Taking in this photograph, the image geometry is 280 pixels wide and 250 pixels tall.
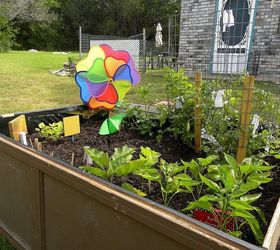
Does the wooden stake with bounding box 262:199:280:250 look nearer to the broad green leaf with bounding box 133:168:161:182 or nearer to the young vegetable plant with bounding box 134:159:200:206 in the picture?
the young vegetable plant with bounding box 134:159:200:206

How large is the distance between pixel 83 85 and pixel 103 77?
0.12m

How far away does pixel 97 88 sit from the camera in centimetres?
Answer: 176

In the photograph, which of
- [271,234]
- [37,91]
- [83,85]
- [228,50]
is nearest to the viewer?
[271,234]

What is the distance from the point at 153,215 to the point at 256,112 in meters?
1.33

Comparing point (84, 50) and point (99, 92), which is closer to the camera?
point (99, 92)

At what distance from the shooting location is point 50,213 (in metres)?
1.35

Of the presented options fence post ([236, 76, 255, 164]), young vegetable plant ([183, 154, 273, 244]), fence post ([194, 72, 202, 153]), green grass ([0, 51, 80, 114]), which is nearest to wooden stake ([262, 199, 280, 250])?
young vegetable plant ([183, 154, 273, 244])

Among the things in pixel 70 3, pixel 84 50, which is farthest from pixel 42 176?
pixel 70 3

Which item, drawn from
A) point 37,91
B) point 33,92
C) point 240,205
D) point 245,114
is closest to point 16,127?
point 245,114

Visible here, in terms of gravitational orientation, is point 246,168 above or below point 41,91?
above

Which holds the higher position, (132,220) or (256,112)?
(256,112)

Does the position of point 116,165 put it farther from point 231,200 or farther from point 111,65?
point 111,65

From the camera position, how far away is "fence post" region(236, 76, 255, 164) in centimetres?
154

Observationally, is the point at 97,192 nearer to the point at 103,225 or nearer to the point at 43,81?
the point at 103,225
